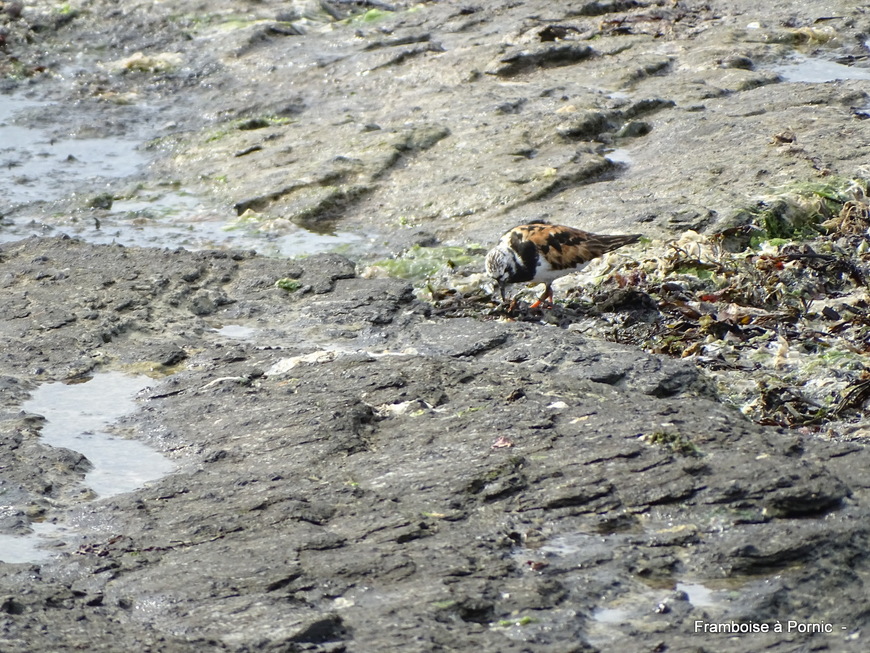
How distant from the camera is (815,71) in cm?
872

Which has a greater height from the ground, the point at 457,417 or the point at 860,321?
the point at 457,417

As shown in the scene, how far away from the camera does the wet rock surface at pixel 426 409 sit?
9.55 feet

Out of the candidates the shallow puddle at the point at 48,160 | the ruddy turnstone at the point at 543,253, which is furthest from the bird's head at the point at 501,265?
the shallow puddle at the point at 48,160

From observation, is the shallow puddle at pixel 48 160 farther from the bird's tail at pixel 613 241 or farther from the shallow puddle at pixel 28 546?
the shallow puddle at pixel 28 546

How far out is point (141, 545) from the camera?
330cm

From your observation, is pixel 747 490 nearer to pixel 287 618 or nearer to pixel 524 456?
pixel 524 456

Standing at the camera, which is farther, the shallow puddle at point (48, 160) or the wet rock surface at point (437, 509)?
the shallow puddle at point (48, 160)

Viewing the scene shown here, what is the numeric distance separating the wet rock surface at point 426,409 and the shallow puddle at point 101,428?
8 centimetres

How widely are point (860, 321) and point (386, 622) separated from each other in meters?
3.09

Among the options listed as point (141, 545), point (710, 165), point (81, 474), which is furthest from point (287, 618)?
point (710, 165)

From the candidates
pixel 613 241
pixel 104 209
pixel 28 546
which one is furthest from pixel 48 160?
pixel 28 546

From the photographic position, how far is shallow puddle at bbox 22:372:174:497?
3.85 meters

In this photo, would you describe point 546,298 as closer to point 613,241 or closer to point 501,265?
point 501,265

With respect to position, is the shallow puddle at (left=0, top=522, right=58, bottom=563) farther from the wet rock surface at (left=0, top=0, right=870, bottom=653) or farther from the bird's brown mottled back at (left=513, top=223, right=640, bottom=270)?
the bird's brown mottled back at (left=513, top=223, right=640, bottom=270)
